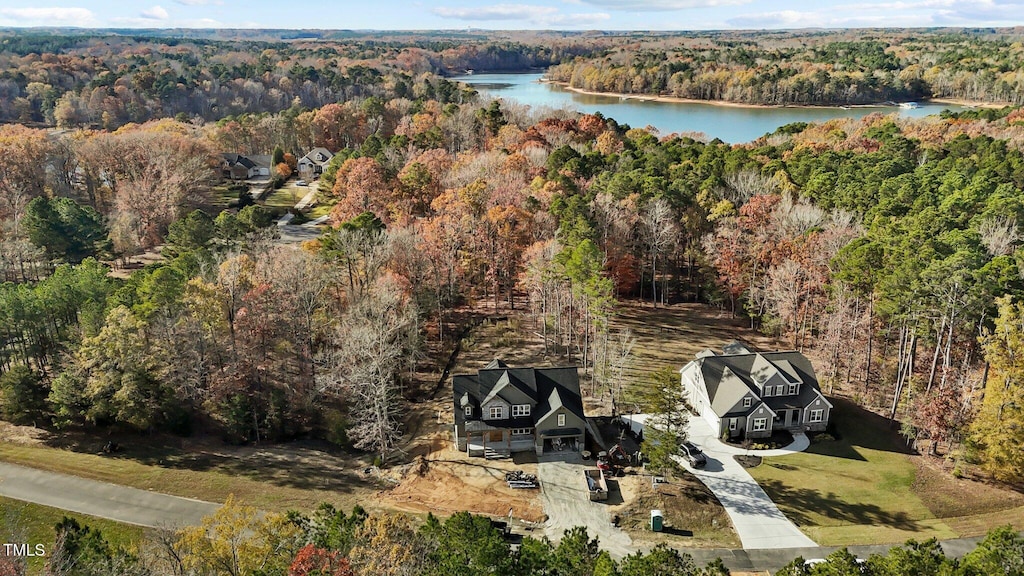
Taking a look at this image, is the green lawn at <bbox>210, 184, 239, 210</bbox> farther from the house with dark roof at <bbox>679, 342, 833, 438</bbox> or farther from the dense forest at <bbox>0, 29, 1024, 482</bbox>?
the house with dark roof at <bbox>679, 342, 833, 438</bbox>

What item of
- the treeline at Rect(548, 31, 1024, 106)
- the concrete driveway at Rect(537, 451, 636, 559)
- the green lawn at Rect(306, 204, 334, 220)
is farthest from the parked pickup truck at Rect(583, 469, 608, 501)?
the treeline at Rect(548, 31, 1024, 106)

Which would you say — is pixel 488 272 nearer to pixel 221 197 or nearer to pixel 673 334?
pixel 673 334

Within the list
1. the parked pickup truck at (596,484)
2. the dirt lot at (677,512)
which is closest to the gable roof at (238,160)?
the parked pickup truck at (596,484)

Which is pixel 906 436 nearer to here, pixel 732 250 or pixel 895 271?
pixel 895 271

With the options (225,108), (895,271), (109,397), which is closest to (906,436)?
(895,271)

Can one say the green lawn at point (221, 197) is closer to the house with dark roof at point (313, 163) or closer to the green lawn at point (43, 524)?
the house with dark roof at point (313, 163)

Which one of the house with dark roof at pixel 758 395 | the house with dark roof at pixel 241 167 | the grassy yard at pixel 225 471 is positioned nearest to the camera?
the grassy yard at pixel 225 471
